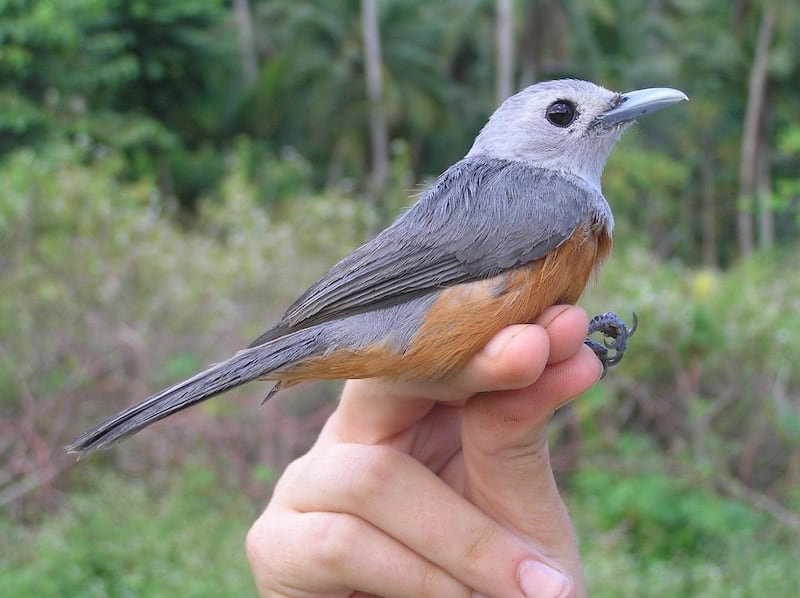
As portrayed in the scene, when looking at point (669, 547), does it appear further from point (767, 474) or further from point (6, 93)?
point (6, 93)

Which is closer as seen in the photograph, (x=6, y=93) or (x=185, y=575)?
(x=185, y=575)

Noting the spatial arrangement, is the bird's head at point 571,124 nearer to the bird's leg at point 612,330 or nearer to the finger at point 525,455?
the bird's leg at point 612,330

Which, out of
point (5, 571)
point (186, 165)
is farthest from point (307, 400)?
point (186, 165)

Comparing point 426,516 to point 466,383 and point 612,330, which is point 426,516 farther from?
point 612,330

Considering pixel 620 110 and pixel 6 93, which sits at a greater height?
pixel 620 110

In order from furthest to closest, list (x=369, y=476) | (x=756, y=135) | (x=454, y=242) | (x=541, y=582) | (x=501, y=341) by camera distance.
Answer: (x=756, y=135)
(x=454, y=242)
(x=369, y=476)
(x=541, y=582)
(x=501, y=341)

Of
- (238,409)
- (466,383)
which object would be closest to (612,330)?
(466,383)
